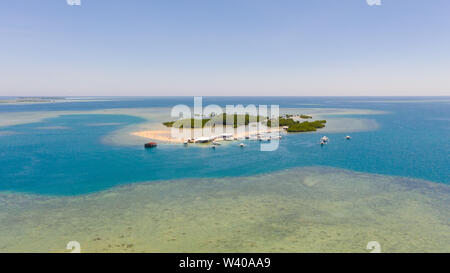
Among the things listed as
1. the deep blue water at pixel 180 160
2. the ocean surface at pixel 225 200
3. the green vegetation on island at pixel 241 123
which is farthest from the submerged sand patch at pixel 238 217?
the green vegetation on island at pixel 241 123

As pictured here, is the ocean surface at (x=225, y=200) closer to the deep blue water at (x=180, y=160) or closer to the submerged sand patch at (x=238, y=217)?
the submerged sand patch at (x=238, y=217)

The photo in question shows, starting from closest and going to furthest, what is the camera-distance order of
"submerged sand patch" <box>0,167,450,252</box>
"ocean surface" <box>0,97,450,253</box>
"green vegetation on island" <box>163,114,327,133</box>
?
"submerged sand patch" <box>0,167,450,252</box> < "ocean surface" <box>0,97,450,253</box> < "green vegetation on island" <box>163,114,327,133</box>

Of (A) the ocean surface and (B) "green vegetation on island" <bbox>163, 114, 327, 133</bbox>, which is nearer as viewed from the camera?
(A) the ocean surface

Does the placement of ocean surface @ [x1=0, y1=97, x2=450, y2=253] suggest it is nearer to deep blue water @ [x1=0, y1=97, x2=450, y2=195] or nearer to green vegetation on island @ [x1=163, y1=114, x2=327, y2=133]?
deep blue water @ [x1=0, y1=97, x2=450, y2=195]

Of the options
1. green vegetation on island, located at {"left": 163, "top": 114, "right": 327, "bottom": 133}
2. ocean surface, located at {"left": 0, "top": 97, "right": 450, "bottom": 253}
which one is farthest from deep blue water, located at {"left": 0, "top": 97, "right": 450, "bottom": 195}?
green vegetation on island, located at {"left": 163, "top": 114, "right": 327, "bottom": 133}

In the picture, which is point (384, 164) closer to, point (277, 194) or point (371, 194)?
point (371, 194)

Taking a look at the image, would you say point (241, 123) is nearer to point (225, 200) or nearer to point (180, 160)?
point (180, 160)

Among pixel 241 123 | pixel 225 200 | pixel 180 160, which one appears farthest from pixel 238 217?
pixel 241 123

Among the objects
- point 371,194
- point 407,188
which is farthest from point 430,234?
point 407,188

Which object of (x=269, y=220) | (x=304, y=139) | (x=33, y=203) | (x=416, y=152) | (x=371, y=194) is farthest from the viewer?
(x=304, y=139)
